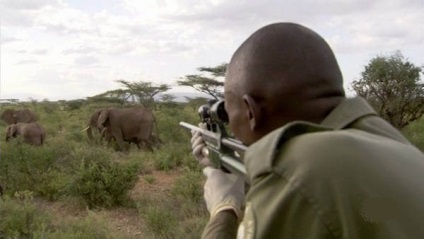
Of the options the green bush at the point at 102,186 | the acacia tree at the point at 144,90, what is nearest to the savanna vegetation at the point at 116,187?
the green bush at the point at 102,186

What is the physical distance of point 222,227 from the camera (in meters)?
1.74

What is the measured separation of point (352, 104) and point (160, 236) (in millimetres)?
5166

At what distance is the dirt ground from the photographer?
752cm

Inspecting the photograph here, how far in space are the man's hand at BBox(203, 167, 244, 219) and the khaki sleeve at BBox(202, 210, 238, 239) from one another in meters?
0.04

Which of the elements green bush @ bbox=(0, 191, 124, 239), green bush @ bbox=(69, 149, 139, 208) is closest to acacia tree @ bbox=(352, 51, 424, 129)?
green bush @ bbox=(69, 149, 139, 208)

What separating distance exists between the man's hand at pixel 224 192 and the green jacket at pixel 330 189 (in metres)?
0.68

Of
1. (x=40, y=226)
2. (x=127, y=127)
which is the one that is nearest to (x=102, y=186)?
(x=40, y=226)

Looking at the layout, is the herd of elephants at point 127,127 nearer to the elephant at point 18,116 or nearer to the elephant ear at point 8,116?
the elephant at point 18,116

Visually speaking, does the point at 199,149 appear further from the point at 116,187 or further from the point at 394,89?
the point at 394,89

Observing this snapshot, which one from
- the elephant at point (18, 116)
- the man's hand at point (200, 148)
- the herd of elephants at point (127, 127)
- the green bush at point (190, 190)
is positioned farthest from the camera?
the elephant at point (18, 116)

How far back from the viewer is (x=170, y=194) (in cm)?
898

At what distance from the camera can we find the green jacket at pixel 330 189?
1.05m

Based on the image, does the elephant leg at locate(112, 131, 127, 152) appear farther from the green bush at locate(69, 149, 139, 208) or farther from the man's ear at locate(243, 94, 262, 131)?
the man's ear at locate(243, 94, 262, 131)

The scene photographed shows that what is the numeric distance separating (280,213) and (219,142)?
83 centimetres
